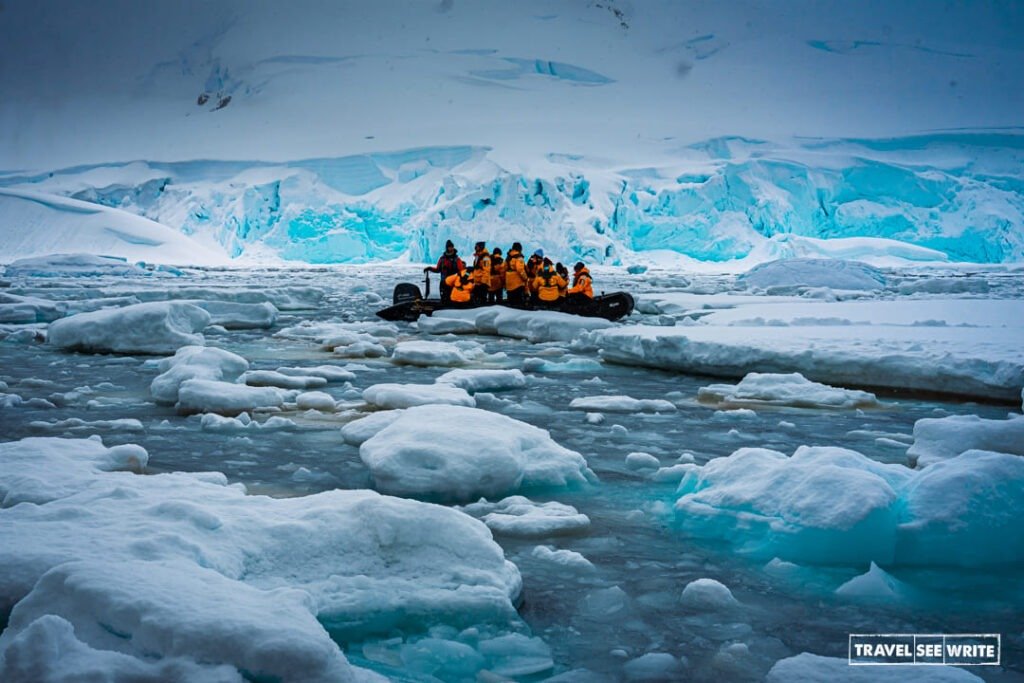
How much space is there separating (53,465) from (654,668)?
2.29m

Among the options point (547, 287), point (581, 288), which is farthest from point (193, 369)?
point (581, 288)

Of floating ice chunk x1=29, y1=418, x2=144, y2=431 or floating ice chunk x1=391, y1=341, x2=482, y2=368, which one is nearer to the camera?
floating ice chunk x1=29, y1=418, x2=144, y2=431

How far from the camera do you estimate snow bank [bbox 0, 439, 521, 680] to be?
5.09 feet

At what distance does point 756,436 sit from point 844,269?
1625 centimetres

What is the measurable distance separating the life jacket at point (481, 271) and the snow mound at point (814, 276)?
27.0 feet

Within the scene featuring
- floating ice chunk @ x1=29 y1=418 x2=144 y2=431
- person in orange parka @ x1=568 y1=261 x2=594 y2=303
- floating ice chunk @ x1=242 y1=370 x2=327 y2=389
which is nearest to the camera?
floating ice chunk @ x1=29 y1=418 x2=144 y2=431

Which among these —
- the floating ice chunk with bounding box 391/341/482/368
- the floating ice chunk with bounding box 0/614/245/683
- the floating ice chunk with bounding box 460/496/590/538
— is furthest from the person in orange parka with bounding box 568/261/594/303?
the floating ice chunk with bounding box 0/614/245/683

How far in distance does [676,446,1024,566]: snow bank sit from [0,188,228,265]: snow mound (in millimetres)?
32289

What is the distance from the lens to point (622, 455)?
425cm

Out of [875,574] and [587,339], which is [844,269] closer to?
[587,339]

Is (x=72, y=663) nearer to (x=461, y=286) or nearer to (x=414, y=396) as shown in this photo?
(x=414, y=396)

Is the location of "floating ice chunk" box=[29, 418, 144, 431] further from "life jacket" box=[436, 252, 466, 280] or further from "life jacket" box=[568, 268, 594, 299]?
"life jacket" box=[436, 252, 466, 280]

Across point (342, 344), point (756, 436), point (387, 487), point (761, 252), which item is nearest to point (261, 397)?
point (387, 487)

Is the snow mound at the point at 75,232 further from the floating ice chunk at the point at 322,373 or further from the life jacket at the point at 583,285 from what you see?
the floating ice chunk at the point at 322,373
